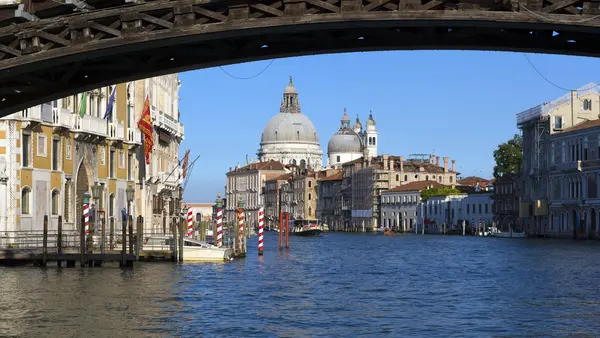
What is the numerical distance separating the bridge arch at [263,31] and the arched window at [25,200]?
25.1m

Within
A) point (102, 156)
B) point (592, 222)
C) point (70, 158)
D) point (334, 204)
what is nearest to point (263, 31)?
point (70, 158)

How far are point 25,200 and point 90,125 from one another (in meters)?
7.01

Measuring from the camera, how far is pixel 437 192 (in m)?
151

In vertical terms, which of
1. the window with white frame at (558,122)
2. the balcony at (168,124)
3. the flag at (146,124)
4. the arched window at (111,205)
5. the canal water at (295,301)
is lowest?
the canal water at (295,301)

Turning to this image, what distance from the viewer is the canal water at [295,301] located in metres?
20.9

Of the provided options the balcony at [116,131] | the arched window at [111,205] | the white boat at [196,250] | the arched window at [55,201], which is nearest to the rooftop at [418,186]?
the balcony at [116,131]

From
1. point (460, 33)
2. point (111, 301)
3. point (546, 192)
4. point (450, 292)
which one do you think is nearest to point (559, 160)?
point (546, 192)

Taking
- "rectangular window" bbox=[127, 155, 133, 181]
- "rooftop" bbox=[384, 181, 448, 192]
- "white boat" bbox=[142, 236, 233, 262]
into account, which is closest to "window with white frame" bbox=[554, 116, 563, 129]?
"rectangular window" bbox=[127, 155, 133, 181]

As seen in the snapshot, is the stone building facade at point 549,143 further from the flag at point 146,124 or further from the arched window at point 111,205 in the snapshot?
the arched window at point 111,205

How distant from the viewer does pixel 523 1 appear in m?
13.2

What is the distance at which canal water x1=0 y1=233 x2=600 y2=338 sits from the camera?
68.6ft

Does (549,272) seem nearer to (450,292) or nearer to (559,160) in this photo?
(450,292)

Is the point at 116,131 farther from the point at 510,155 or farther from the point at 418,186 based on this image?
the point at 418,186

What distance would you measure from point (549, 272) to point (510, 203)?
276 feet
